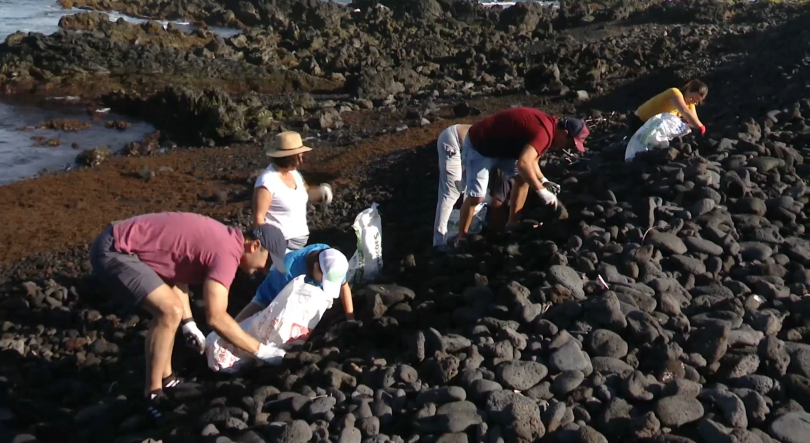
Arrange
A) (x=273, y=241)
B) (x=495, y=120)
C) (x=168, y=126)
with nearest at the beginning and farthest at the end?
→ (x=273, y=241) → (x=495, y=120) → (x=168, y=126)

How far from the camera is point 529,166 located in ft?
18.2

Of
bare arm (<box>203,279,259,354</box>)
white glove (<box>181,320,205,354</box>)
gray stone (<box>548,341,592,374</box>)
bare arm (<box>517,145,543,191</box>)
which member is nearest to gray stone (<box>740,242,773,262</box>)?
bare arm (<box>517,145,543,191</box>)

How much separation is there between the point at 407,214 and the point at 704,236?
3.56m

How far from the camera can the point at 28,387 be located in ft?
16.7

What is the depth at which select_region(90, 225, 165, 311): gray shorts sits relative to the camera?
4066mm

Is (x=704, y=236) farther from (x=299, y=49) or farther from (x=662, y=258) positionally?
(x=299, y=49)

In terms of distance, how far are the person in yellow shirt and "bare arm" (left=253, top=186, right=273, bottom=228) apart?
4.08 m

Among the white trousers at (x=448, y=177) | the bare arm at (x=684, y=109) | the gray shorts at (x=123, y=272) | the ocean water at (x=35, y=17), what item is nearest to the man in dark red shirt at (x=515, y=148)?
the white trousers at (x=448, y=177)

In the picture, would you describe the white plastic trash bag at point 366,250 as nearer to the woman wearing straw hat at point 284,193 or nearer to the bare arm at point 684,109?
the woman wearing straw hat at point 284,193

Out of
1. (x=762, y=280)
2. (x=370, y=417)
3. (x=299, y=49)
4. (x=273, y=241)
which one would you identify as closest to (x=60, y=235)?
(x=273, y=241)

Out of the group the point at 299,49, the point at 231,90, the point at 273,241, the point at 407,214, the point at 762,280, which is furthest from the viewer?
A: the point at 299,49

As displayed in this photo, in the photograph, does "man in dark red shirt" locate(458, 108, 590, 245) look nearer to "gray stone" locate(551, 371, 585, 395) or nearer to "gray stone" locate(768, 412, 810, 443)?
"gray stone" locate(551, 371, 585, 395)

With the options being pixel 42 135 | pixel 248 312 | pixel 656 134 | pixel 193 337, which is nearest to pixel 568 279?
pixel 248 312

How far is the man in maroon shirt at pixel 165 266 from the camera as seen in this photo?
407cm
